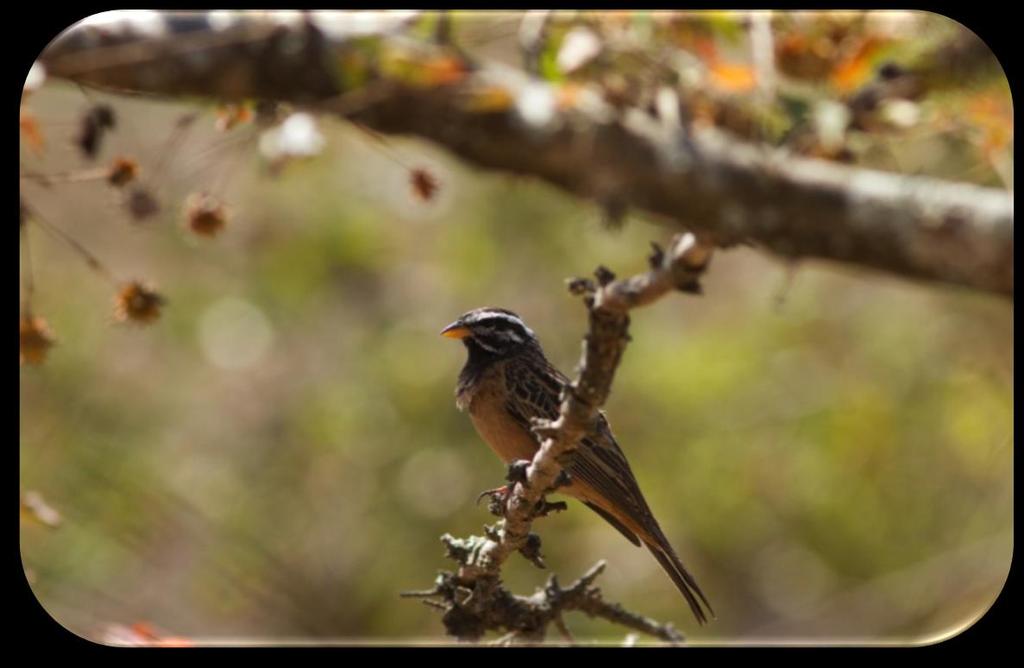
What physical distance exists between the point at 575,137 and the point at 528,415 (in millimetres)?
1302

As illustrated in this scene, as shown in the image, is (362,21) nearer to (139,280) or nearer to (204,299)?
(139,280)

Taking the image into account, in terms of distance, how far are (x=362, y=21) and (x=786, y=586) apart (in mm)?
3335

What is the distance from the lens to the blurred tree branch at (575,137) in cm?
381

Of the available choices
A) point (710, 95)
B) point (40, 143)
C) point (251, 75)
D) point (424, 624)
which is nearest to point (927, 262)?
point (710, 95)

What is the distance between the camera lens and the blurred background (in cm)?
390

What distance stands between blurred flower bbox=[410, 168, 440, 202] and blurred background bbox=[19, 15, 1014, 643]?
1cm

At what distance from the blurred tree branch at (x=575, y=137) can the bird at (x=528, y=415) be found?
0.74 meters

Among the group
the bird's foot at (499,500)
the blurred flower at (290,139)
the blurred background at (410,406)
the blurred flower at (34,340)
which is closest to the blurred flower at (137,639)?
the blurred background at (410,406)

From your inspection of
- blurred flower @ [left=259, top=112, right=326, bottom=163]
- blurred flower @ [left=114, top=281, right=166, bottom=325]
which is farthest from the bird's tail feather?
blurred flower @ [left=259, top=112, right=326, bottom=163]

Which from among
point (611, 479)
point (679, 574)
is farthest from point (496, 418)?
point (679, 574)

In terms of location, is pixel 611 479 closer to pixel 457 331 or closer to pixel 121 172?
pixel 457 331

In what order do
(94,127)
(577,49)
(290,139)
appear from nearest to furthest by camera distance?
(94,127) → (290,139) → (577,49)

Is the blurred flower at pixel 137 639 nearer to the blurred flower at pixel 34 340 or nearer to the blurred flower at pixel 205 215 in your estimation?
the blurred flower at pixel 34 340

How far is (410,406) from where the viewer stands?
235 inches
